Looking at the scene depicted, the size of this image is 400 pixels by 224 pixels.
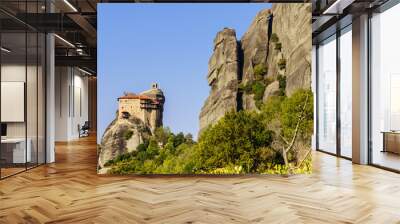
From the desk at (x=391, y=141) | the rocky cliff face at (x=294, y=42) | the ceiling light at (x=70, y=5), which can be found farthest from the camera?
the ceiling light at (x=70, y=5)

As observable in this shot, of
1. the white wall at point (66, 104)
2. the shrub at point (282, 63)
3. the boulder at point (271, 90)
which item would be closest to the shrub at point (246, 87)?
the boulder at point (271, 90)

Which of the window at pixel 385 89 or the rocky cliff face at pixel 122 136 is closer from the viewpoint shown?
the rocky cliff face at pixel 122 136

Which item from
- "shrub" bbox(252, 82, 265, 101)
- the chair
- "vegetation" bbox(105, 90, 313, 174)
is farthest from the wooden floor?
the chair

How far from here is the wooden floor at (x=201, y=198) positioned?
3881 millimetres

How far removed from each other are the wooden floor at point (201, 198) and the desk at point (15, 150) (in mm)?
315

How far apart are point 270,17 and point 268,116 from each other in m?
1.58

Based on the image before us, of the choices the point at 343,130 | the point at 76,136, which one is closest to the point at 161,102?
the point at 343,130

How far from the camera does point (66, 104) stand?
15438mm

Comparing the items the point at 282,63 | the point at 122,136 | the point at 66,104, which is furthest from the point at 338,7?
the point at 66,104

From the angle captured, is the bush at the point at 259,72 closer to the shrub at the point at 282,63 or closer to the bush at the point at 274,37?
the shrub at the point at 282,63

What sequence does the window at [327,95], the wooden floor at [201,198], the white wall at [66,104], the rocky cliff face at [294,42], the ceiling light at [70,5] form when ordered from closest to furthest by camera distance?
1. the wooden floor at [201,198]
2. the rocky cliff face at [294,42]
3. the ceiling light at [70,5]
4. the window at [327,95]
5. the white wall at [66,104]

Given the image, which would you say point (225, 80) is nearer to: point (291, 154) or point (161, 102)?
point (161, 102)

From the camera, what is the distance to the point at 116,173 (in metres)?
6.37

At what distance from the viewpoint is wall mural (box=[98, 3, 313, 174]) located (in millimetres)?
6273
